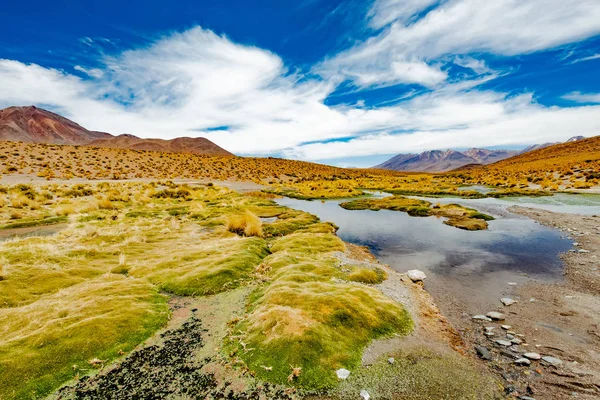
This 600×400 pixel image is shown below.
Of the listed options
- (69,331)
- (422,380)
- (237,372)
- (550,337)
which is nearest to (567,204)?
(550,337)

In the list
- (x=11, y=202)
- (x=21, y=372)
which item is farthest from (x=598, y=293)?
(x=11, y=202)

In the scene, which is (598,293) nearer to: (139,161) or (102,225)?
(102,225)

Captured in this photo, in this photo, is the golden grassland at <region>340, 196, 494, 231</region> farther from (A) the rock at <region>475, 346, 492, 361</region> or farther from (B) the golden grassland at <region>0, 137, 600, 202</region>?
(A) the rock at <region>475, 346, 492, 361</region>

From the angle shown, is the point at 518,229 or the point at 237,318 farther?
the point at 518,229

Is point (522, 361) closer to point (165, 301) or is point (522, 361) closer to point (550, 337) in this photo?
point (550, 337)

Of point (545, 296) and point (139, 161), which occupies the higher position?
point (139, 161)

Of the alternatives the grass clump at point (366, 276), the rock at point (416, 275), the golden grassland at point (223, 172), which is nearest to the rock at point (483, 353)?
the grass clump at point (366, 276)

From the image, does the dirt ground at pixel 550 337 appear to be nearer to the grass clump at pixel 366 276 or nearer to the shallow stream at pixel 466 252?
the shallow stream at pixel 466 252
